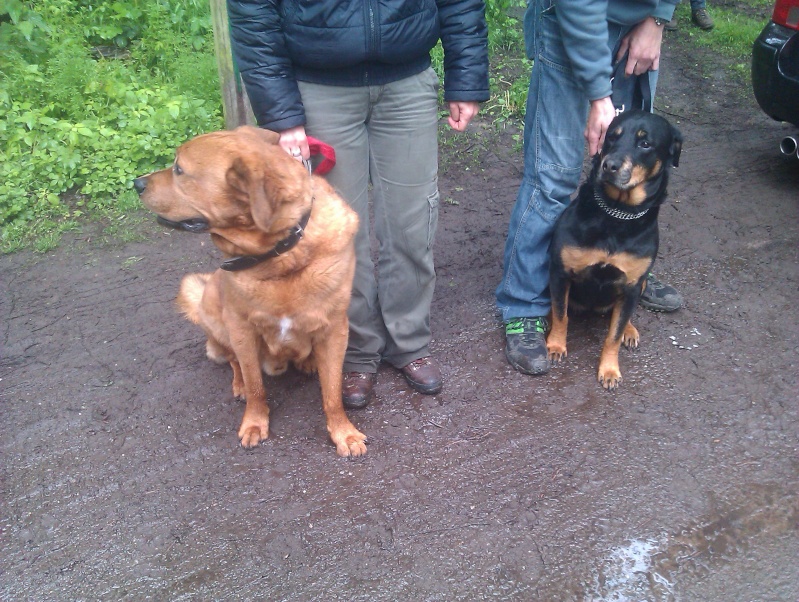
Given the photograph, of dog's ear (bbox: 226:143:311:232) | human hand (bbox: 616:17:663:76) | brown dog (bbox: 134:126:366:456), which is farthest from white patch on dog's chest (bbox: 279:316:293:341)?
human hand (bbox: 616:17:663:76)

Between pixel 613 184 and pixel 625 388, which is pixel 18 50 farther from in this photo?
pixel 625 388

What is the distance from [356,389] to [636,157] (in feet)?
5.55

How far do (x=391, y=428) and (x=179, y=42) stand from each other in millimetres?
4500

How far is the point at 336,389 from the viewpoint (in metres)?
2.94

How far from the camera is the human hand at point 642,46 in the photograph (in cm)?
309

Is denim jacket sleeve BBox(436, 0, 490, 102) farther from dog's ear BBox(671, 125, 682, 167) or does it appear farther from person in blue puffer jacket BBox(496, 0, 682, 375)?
dog's ear BBox(671, 125, 682, 167)

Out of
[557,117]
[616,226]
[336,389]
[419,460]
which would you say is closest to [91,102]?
[336,389]

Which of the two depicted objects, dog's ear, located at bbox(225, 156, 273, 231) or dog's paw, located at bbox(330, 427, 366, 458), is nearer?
dog's ear, located at bbox(225, 156, 273, 231)

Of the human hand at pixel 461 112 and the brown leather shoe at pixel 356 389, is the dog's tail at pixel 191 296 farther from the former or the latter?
the human hand at pixel 461 112

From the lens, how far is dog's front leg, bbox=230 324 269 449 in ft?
9.13

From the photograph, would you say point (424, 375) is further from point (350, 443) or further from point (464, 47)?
point (464, 47)

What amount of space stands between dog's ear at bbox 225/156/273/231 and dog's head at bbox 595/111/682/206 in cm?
158

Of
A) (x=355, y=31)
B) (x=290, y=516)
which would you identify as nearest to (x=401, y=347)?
(x=290, y=516)

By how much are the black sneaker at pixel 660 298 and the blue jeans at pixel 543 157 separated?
2.11 ft
